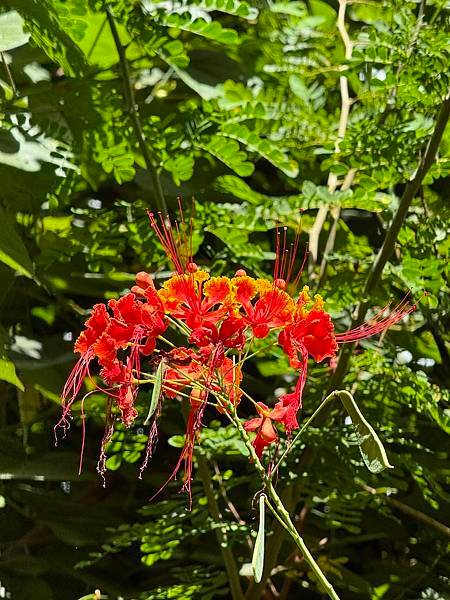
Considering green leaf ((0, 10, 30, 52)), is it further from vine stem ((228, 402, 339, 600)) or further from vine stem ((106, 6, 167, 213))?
vine stem ((228, 402, 339, 600))

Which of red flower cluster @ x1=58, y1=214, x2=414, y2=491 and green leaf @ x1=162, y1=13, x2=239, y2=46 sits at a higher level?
green leaf @ x1=162, y1=13, x2=239, y2=46

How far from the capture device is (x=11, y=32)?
3.58 feet

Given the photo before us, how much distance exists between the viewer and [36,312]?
1429 mm

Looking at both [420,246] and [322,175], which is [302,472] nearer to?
[420,246]

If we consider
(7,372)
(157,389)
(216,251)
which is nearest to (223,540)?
(7,372)

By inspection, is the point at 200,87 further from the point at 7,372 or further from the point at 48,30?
the point at 7,372

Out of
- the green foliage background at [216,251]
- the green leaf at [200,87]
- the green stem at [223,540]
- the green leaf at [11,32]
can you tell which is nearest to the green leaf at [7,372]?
the green foliage background at [216,251]

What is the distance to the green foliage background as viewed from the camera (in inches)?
42.5

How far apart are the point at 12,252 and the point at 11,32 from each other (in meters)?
0.25

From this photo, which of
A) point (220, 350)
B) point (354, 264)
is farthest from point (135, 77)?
point (220, 350)

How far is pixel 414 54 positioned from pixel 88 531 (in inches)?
27.4

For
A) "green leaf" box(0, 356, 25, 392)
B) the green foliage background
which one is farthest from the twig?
"green leaf" box(0, 356, 25, 392)

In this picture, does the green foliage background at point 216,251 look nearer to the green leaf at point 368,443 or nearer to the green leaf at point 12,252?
the green leaf at point 12,252

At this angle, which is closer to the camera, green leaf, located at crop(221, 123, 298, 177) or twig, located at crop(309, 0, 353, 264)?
green leaf, located at crop(221, 123, 298, 177)
